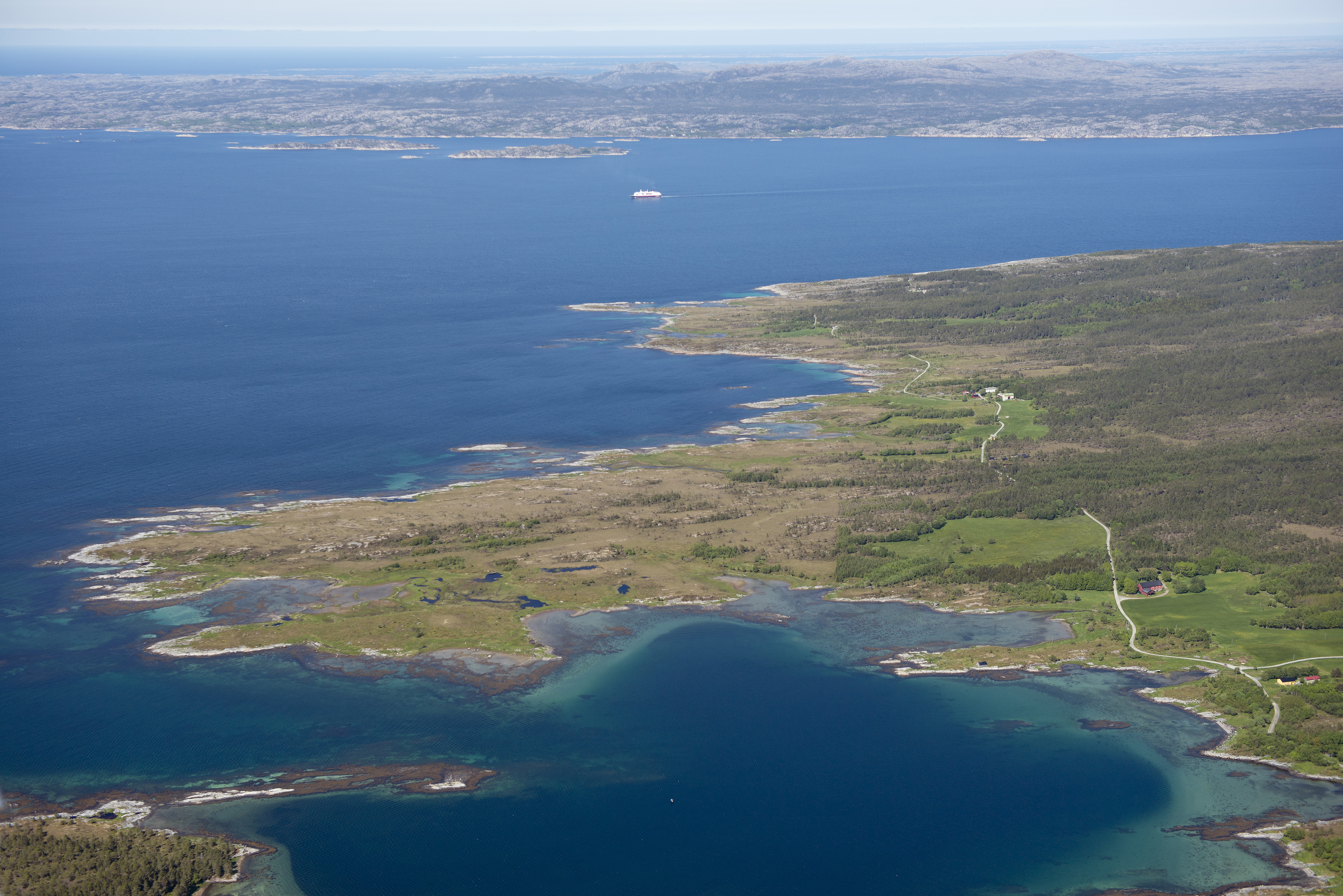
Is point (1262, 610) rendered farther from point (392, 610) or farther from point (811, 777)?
point (392, 610)

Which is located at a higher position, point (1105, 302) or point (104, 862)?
point (1105, 302)

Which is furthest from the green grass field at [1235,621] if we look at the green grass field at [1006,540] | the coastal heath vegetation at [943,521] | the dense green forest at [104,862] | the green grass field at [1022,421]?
the dense green forest at [104,862]

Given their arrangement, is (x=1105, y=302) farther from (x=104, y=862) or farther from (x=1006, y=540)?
(x=104, y=862)

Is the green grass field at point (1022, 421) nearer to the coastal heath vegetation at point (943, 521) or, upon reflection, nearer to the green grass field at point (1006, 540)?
the coastal heath vegetation at point (943, 521)

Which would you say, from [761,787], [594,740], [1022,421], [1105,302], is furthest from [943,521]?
[1105,302]

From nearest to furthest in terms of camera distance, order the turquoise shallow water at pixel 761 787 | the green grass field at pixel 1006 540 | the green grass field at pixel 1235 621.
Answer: the turquoise shallow water at pixel 761 787 < the green grass field at pixel 1235 621 < the green grass field at pixel 1006 540

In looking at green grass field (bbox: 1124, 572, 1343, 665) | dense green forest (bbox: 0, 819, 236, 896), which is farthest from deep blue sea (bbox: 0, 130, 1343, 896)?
green grass field (bbox: 1124, 572, 1343, 665)
